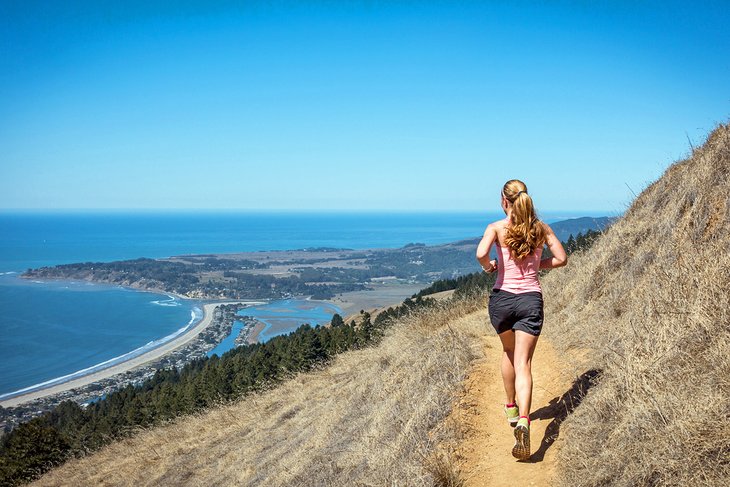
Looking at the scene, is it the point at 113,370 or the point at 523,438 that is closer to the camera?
the point at 523,438

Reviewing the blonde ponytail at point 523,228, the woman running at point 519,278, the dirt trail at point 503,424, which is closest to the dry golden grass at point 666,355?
the dirt trail at point 503,424

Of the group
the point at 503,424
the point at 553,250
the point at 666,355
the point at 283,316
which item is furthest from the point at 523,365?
the point at 283,316

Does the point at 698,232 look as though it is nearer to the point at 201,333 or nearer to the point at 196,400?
the point at 196,400

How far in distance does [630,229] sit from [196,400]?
69.4ft

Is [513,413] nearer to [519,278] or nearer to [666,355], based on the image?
[519,278]

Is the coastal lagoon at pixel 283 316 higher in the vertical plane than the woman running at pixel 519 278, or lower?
lower

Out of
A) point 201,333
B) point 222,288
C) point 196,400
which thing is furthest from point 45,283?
point 196,400

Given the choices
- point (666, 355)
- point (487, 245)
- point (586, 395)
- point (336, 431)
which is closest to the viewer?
point (666, 355)

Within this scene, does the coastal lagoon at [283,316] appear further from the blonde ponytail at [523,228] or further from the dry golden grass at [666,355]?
the blonde ponytail at [523,228]

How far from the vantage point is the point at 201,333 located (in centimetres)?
7538

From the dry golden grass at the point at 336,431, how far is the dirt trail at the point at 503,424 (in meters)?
0.21

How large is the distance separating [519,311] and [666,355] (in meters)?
1.27

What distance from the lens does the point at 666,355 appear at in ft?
13.6

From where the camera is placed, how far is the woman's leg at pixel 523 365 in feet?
14.2
